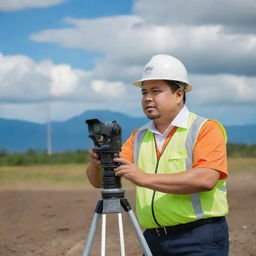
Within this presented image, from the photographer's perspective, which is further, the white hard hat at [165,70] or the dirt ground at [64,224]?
the dirt ground at [64,224]

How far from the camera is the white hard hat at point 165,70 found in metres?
4.03

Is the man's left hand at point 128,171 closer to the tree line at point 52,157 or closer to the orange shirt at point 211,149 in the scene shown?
the orange shirt at point 211,149

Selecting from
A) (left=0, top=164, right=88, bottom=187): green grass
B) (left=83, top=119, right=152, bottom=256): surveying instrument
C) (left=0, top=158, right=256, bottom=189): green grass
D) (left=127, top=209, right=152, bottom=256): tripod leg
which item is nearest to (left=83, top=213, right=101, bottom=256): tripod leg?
(left=83, top=119, right=152, bottom=256): surveying instrument

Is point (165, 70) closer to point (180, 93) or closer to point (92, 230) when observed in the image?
point (180, 93)

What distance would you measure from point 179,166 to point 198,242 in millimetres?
489

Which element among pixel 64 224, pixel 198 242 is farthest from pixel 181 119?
pixel 64 224

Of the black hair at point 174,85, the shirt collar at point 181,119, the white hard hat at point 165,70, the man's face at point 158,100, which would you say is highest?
the white hard hat at point 165,70

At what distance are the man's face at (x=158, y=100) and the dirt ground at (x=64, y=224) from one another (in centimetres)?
413

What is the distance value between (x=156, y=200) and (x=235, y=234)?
4.87m

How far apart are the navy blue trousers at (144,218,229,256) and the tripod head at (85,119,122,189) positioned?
24.8 inches

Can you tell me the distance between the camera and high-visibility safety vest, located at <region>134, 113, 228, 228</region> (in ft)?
13.1

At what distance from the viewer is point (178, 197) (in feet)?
13.2

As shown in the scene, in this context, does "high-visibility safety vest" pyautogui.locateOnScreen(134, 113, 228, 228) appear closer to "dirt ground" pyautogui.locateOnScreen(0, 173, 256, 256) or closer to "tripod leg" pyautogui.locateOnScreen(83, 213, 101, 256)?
"tripod leg" pyautogui.locateOnScreen(83, 213, 101, 256)

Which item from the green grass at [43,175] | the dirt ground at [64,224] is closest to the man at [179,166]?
the dirt ground at [64,224]
